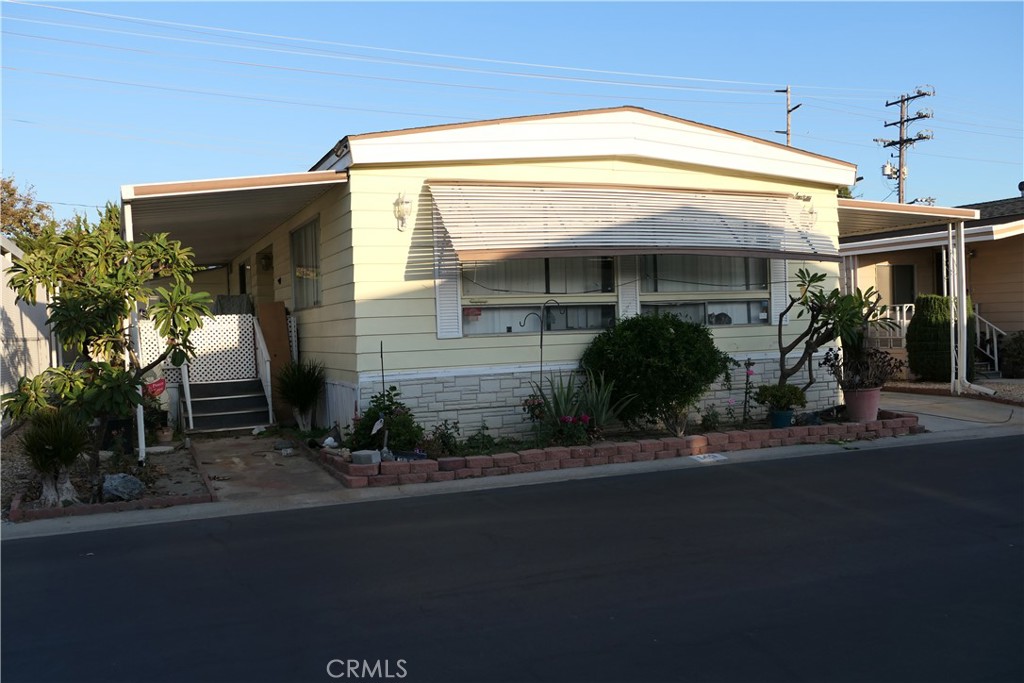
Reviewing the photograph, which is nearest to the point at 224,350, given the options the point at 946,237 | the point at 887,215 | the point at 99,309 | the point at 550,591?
the point at 99,309

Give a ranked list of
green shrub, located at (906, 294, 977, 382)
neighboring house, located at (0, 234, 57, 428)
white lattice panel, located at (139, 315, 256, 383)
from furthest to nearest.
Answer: green shrub, located at (906, 294, 977, 382) < white lattice panel, located at (139, 315, 256, 383) < neighboring house, located at (0, 234, 57, 428)

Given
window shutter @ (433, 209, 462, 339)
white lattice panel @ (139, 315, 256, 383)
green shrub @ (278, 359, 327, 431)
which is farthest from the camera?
white lattice panel @ (139, 315, 256, 383)

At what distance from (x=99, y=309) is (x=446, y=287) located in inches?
157

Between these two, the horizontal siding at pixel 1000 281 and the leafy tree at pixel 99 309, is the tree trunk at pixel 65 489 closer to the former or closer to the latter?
the leafy tree at pixel 99 309

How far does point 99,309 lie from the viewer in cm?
853

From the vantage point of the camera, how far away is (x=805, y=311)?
42.5 ft

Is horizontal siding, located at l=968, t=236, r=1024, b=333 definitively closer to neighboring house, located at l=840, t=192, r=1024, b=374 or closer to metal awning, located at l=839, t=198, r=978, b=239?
neighboring house, located at l=840, t=192, r=1024, b=374

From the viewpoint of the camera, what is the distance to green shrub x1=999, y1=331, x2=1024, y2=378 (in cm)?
1730

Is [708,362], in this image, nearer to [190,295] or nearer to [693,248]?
[693,248]

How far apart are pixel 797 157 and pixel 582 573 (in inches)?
355

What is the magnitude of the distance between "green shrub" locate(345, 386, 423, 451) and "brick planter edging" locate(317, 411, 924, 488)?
0.37 meters

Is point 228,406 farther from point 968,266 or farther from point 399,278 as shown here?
point 968,266

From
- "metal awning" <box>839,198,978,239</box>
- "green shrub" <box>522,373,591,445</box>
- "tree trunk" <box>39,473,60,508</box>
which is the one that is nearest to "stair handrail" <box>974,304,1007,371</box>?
"metal awning" <box>839,198,978,239</box>

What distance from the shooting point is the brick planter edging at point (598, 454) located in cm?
895
